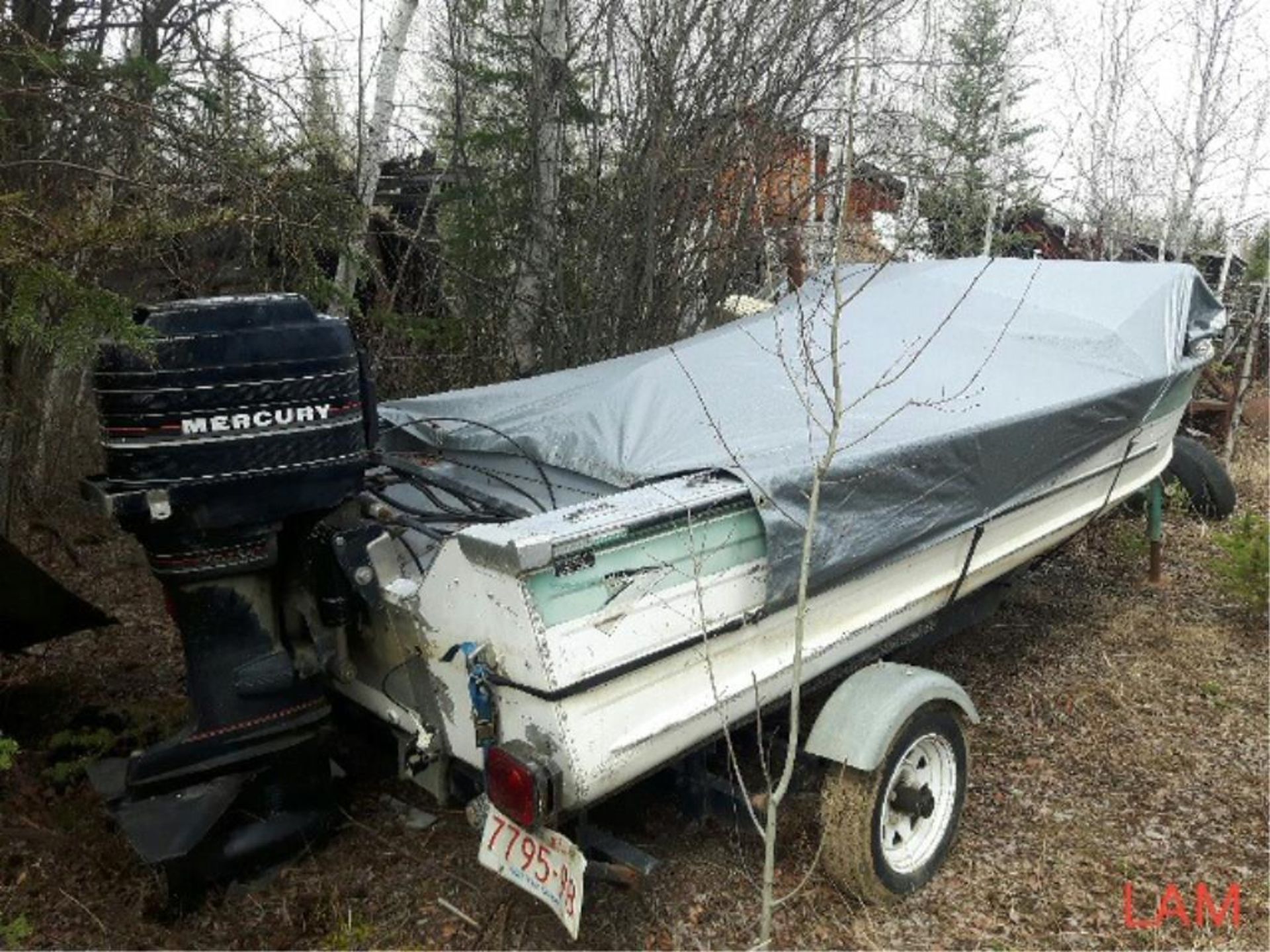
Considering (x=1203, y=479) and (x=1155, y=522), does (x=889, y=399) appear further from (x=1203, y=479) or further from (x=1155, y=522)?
(x=1203, y=479)

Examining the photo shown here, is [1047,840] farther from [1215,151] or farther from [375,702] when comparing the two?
[1215,151]

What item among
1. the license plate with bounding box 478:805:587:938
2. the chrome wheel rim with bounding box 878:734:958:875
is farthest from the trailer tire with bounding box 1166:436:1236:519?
the license plate with bounding box 478:805:587:938

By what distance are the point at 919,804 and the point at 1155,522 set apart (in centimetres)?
325

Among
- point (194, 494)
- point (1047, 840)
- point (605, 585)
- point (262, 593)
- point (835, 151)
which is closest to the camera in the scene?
point (605, 585)

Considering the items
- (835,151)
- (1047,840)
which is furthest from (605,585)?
(835,151)

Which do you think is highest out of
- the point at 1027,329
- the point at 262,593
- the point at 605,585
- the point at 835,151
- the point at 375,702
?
the point at 835,151

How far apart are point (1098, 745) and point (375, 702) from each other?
2.95 metres

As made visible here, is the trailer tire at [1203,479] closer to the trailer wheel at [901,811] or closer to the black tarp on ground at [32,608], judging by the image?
the trailer wheel at [901,811]

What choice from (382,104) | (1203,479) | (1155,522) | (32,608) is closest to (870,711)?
(32,608)

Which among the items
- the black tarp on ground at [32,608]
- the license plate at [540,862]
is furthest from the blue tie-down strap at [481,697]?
the black tarp on ground at [32,608]

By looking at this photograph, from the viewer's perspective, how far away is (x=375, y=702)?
2896mm

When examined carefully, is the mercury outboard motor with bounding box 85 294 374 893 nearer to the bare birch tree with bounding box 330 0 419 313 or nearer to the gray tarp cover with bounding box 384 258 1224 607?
the gray tarp cover with bounding box 384 258 1224 607

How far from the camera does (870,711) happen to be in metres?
2.80

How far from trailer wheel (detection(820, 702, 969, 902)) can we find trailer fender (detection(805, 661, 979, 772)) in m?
0.07
